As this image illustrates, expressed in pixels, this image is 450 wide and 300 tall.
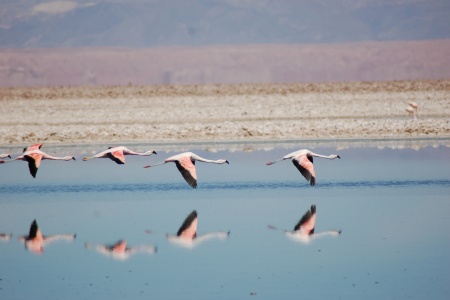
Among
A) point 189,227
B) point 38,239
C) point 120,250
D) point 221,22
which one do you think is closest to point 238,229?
point 189,227

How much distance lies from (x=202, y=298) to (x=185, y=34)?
120 metres

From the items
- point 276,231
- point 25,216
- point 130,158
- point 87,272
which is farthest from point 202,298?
point 130,158

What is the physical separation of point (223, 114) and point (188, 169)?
Answer: 1766cm

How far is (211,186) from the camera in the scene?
16766 mm

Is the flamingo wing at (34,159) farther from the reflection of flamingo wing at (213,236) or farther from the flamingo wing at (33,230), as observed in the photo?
the reflection of flamingo wing at (213,236)

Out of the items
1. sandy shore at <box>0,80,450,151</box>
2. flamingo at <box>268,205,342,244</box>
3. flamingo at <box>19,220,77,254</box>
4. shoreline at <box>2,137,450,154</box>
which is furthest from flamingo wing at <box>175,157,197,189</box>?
sandy shore at <box>0,80,450,151</box>

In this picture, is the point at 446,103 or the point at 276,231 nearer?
the point at 276,231

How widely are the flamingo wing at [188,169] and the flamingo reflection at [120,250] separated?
280 centimetres

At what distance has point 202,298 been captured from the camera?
9445mm

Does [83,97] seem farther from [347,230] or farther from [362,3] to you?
[362,3]

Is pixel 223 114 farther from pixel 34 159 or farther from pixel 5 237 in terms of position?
pixel 5 237

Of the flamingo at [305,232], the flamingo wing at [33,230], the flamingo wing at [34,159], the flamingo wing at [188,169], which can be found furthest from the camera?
the flamingo wing at [34,159]

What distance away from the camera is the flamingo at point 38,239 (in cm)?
1191

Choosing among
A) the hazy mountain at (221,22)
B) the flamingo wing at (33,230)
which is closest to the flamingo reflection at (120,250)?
the flamingo wing at (33,230)
